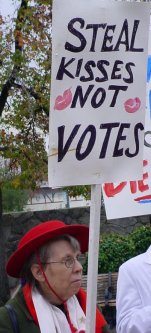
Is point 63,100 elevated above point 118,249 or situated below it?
above

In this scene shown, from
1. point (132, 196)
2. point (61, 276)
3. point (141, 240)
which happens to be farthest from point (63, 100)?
point (141, 240)

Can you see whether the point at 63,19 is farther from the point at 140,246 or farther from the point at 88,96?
the point at 140,246

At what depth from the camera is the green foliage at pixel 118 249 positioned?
7.88 meters

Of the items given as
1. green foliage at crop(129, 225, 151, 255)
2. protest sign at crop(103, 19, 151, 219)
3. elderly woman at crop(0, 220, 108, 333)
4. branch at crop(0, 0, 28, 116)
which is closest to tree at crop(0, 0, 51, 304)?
branch at crop(0, 0, 28, 116)

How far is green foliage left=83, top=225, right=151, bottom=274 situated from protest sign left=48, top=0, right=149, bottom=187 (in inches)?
205

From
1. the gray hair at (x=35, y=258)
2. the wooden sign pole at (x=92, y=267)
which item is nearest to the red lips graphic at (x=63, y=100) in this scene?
the wooden sign pole at (x=92, y=267)

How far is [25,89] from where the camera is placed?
770 centimetres

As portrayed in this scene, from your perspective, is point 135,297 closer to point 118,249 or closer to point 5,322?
point 5,322

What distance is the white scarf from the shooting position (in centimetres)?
256

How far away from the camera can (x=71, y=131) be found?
2596 millimetres

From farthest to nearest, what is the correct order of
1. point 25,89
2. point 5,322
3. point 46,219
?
point 46,219 → point 25,89 → point 5,322

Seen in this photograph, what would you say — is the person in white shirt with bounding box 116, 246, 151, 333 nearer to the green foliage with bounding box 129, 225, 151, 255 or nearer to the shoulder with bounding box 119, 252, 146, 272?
the shoulder with bounding box 119, 252, 146, 272

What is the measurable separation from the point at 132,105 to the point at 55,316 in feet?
2.85

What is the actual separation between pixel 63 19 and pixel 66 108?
1.08 ft
